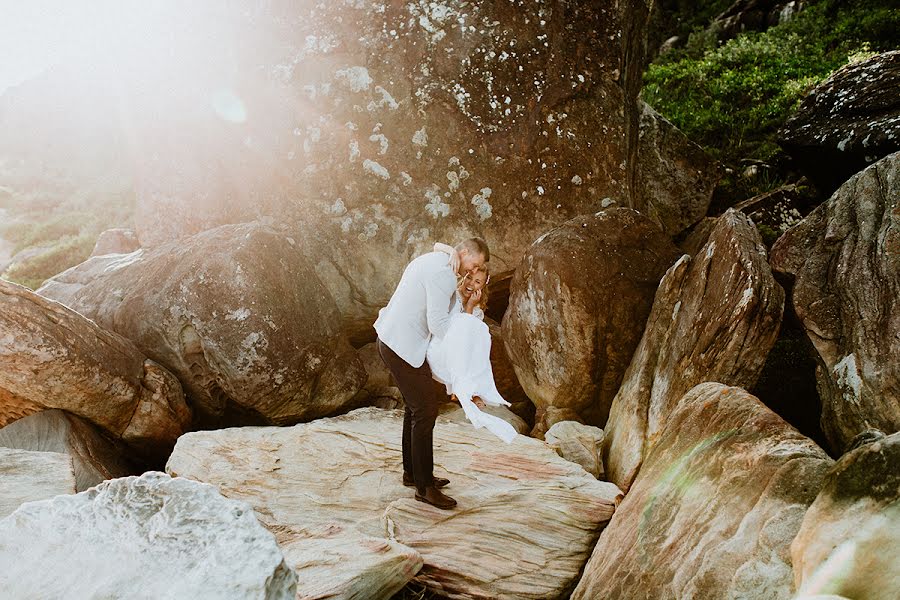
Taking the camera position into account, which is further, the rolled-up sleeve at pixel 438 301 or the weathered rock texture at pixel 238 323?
the weathered rock texture at pixel 238 323

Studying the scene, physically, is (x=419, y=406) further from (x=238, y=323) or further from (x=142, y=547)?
(x=142, y=547)

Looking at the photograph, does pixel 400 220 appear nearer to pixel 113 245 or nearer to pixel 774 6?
pixel 113 245

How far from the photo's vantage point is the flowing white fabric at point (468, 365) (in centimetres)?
544

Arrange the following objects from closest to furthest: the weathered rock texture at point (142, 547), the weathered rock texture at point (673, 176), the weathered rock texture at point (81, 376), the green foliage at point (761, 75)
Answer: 1. the weathered rock texture at point (142, 547)
2. the weathered rock texture at point (81, 376)
3. the weathered rock texture at point (673, 176)
4. the green foliage at point (761, 75)

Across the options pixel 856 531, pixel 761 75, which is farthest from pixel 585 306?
pixel 761 75

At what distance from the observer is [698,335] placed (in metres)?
5.76

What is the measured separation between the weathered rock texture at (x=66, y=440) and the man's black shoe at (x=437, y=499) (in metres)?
3.11

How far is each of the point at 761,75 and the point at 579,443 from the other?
1166cm

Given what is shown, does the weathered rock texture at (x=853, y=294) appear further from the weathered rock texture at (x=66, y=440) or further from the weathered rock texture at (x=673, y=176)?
the weathered rock texture at (x=66, y=440)

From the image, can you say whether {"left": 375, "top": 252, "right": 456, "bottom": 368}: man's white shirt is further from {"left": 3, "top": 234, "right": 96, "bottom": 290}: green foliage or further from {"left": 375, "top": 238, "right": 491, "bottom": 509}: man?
{"left": 3, "top": 234, "right": 96, "bottom": 290}: green foliage

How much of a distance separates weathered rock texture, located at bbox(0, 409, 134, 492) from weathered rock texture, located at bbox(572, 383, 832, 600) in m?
4.62

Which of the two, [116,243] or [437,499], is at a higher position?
[116,243]

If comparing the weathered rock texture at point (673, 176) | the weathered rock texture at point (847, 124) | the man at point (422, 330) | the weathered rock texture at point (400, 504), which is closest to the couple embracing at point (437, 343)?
the man at point (422, 330)

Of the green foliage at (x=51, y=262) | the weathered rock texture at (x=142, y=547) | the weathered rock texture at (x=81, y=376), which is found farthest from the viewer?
the green foliage at (x=51, y=262)
